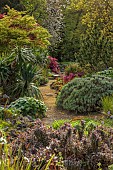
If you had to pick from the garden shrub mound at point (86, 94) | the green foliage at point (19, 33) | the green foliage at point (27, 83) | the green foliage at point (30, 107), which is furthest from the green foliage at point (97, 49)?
the green foliage at point (30, 107)

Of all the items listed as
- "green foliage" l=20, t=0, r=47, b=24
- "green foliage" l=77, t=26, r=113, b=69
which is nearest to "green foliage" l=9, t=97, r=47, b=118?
"green foliage" l=77, t=26, r=113, b=69

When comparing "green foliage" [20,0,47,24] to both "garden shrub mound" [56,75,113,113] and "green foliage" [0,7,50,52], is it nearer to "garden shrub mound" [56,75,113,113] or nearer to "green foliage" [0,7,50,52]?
"green foliage" [0,7,50,52]

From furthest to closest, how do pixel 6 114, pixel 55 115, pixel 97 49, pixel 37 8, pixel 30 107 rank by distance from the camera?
pixel 37 8, pixel 97 49, pixel 55 115, pixel 30 107, pixel 6 114

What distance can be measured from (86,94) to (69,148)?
6.29 metres

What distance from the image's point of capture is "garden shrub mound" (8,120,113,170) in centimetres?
453

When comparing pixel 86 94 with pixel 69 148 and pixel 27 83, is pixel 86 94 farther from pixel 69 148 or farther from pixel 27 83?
pixel 69 148

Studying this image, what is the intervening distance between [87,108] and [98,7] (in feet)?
26.7

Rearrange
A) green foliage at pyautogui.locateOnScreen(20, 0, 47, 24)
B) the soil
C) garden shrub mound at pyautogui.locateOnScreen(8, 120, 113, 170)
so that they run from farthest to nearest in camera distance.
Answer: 1. green foliage at pyautogui.locateOnScreen(20, 0, 47, 24)
2. the soil
3. garden shrub mound at pyautogui.locateOnScreen(8, 120, 113, 170)

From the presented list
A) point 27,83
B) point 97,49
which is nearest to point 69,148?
point 27,83

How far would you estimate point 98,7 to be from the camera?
1777 centimetres

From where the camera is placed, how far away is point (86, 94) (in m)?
11.0

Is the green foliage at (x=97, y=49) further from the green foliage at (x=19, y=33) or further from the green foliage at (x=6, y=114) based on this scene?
the green foliage at (x=6, y=114)

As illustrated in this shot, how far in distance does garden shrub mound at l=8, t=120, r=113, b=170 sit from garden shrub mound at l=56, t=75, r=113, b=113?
18.5 feet

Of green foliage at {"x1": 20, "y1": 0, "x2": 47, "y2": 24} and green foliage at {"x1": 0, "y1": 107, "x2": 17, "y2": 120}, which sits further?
green foliage at {"x1": 20, "y1": 0, "x2": 47, "y2": 24}
